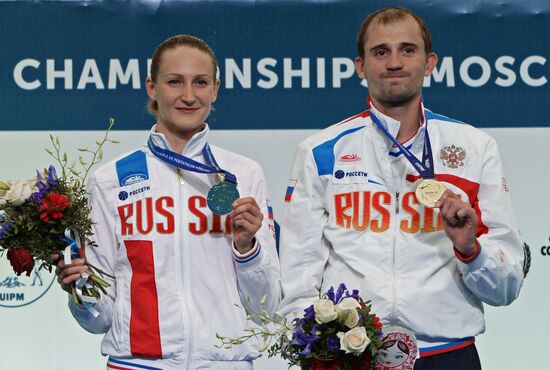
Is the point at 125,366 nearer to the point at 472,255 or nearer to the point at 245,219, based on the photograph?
the point at 245,219

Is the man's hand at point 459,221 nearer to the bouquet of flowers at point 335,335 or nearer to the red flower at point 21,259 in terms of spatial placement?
the bouquet of flowers at point 335,335

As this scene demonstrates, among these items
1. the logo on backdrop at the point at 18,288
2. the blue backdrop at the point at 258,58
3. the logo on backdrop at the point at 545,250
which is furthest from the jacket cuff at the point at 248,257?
the logo on backdrop at the point at 545,250

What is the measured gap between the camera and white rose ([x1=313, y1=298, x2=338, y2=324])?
314 centimetres

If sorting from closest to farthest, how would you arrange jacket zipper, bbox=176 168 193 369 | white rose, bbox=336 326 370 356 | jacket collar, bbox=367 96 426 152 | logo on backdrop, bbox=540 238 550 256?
white rose, bbox=336 326 370 356
jacket zipper, bbox=176 168 193 369
jacket collar, bbox=367 96 426 152
logo on backdrop, bbox=540 238 550 256

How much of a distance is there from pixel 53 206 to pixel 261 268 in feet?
2.29

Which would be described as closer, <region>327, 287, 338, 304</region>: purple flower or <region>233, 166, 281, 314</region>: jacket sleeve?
<region>327, 287, 338, 304</region>: purple flower

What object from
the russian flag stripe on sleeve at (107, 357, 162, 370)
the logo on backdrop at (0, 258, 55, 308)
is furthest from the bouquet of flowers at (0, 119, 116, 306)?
the logo on backdrop at (0, 258, 55, 308)

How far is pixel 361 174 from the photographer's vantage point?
11.9ft

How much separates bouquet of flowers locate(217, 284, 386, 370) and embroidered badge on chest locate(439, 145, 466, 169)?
63 cm

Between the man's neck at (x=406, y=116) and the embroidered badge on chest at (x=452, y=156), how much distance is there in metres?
0.13

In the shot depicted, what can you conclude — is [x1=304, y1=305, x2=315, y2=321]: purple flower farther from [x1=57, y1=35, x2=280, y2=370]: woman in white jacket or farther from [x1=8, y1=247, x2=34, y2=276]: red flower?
[x1=8, y1=247, x2=34, y2=276]: red flower

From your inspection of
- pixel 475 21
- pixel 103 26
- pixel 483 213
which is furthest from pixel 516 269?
pixel 103 26

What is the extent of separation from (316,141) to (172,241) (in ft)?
1.98

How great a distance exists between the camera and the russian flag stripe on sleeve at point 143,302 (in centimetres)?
349
